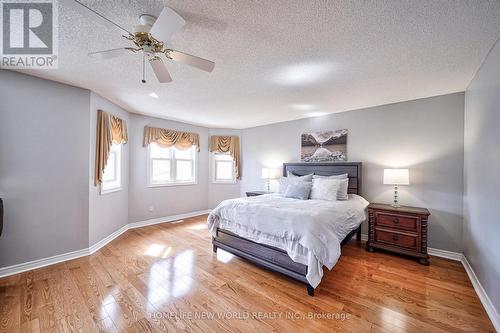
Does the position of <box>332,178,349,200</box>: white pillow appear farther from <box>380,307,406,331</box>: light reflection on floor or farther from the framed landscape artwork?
<box>380,307,406,331</box>: light reflection on floor

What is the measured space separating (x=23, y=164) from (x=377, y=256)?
193 inches

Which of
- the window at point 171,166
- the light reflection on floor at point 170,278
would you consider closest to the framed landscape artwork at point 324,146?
the window at point 171,166

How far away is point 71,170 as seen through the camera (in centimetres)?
280

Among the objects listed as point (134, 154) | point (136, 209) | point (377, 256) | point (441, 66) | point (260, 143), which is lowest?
point (377, 256)

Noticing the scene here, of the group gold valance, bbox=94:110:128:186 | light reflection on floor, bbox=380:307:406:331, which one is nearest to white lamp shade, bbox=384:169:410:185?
light reflection on floor, bbox=380:307:406:331

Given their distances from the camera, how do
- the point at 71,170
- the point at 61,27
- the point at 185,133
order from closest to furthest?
the point at 61,27
the point at 71,170
the point at 185,133

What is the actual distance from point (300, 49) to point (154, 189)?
13.4 ft

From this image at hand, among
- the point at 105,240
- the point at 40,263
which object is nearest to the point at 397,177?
the point at 105,240

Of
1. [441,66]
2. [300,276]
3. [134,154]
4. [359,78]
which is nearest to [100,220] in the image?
[134,154]

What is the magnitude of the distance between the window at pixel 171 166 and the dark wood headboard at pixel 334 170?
8.41ft

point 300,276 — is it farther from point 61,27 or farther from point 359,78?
point 61,27

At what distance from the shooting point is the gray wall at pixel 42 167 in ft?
7.82

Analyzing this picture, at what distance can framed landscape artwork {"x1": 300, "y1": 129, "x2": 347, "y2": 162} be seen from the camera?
12.9ft

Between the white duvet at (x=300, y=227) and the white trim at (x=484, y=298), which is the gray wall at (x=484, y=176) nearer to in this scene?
the white trim at (x=484, y=298)
